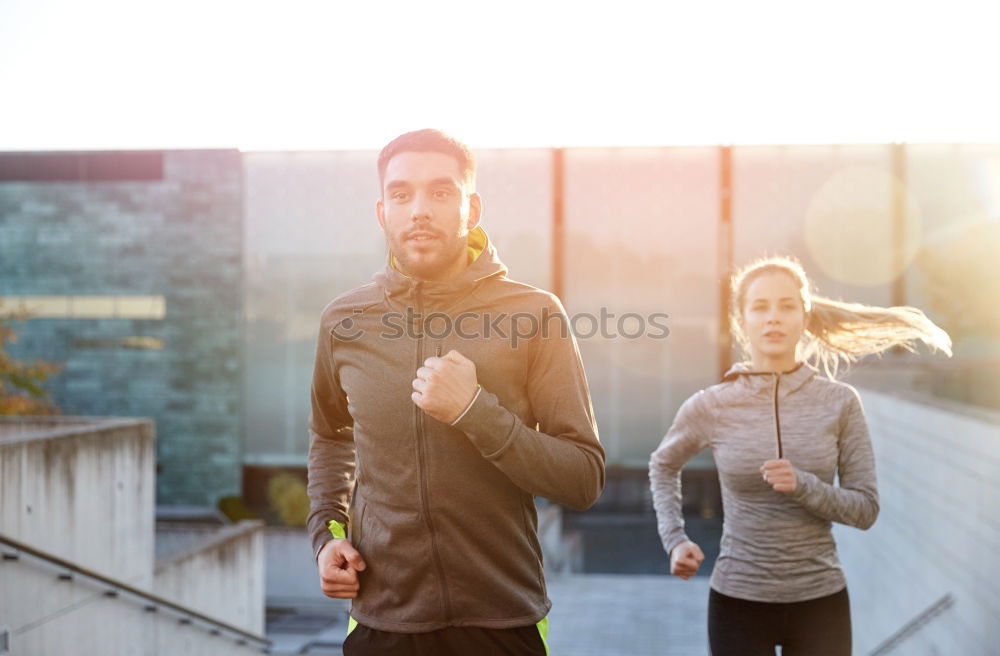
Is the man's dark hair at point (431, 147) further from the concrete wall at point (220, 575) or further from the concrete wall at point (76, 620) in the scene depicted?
the concrete wall at point (220, 575)

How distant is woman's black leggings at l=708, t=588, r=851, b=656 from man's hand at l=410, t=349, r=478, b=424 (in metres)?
1.53

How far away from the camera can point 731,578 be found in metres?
2.85

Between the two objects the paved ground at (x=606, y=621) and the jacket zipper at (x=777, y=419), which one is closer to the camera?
the jacket zipper at (x=777, y=419)

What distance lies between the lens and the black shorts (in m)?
1.96

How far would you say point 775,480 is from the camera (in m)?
2.63

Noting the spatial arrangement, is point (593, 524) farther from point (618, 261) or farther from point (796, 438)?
point (796, 438)

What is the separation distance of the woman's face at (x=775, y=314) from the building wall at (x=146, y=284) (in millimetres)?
18504

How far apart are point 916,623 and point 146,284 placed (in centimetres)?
1898

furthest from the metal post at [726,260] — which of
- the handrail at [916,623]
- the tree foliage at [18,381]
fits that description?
the tree foliage at [18,381]

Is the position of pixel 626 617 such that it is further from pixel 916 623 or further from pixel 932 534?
pixel 932 534

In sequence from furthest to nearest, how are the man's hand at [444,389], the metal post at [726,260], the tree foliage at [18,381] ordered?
the tree foliage at [18,381] → the metal post at [726,260] → the man's hand at [444,389]

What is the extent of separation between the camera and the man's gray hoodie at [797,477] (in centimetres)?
277

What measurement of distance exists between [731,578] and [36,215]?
22.0 metres

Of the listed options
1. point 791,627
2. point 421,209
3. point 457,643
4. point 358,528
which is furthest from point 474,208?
point 791,627
